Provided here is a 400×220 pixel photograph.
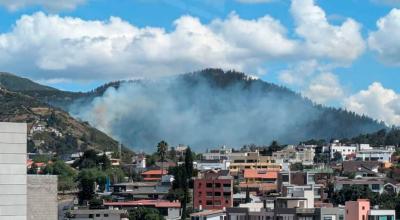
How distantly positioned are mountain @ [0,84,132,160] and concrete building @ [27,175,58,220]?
13158 cm

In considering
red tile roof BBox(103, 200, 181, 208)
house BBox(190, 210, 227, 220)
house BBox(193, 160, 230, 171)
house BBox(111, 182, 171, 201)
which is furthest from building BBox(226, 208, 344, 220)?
house BBox(193, 160, 230, 171)

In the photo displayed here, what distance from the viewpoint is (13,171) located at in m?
24.8

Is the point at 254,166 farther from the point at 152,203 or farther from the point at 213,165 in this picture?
the point at 152,203

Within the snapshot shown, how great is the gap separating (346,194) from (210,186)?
37.6 feet

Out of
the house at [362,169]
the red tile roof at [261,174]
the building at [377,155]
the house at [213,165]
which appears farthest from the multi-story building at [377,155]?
the red tile roof at [261,174]

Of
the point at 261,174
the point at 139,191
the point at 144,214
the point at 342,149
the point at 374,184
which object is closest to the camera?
the point at 144,214

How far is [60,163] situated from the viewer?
113000 mm

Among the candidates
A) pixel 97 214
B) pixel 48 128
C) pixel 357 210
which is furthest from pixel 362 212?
pixel 48 128

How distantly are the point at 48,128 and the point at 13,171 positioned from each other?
493 ft

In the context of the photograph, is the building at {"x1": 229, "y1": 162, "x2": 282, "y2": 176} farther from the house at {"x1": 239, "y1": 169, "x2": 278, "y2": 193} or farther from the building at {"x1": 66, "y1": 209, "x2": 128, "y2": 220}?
the building at {"x1": 66, "y1": 209, "x2": 128, "y2": 220}

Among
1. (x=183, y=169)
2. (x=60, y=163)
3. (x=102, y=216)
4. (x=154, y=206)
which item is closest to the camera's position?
(x=102, y=216)

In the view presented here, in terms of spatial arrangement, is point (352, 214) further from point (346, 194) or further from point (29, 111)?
point (29, 111)

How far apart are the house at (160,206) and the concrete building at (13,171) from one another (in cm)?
5301

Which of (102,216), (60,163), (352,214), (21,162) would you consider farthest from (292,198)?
(60,163)
